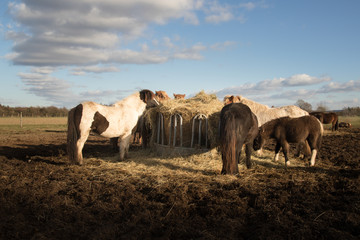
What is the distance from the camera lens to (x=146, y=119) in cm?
852

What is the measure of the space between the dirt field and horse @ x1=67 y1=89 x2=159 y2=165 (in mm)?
762

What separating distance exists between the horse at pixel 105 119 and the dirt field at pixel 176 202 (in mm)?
762

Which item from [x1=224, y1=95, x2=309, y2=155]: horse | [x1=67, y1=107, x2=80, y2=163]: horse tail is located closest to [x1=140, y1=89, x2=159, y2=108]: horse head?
[x1=67, y1=107, x2=80, y2=163]: horse tail

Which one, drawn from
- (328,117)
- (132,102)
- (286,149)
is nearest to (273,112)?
(286,149)

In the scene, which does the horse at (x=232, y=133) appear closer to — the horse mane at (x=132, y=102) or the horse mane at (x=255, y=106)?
the horse mane at (x=255, y=106)

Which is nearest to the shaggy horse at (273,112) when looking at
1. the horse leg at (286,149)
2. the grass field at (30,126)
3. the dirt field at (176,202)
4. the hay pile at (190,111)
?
the horse leg at (286,149)

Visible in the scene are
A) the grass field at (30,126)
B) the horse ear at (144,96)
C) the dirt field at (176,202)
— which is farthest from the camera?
the grass field at (30,126)

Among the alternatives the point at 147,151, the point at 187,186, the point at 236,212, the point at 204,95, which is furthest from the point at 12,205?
the point at 204,95

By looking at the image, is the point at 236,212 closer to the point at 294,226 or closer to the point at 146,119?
the point at 294,226

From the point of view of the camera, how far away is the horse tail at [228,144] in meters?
5.50

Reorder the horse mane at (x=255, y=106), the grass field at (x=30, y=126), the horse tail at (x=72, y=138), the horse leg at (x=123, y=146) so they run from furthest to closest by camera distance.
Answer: the grass field at (x=30, y=126)
the horse mane at (x=255, y=106)
the horse leg at (x=123, y=146)
the horse tail at (x=72, y=138)

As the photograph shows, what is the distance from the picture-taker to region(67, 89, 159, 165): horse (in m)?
6.98

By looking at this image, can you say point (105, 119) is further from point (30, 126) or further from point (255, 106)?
point (30, 126)

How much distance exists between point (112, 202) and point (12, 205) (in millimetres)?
1505
